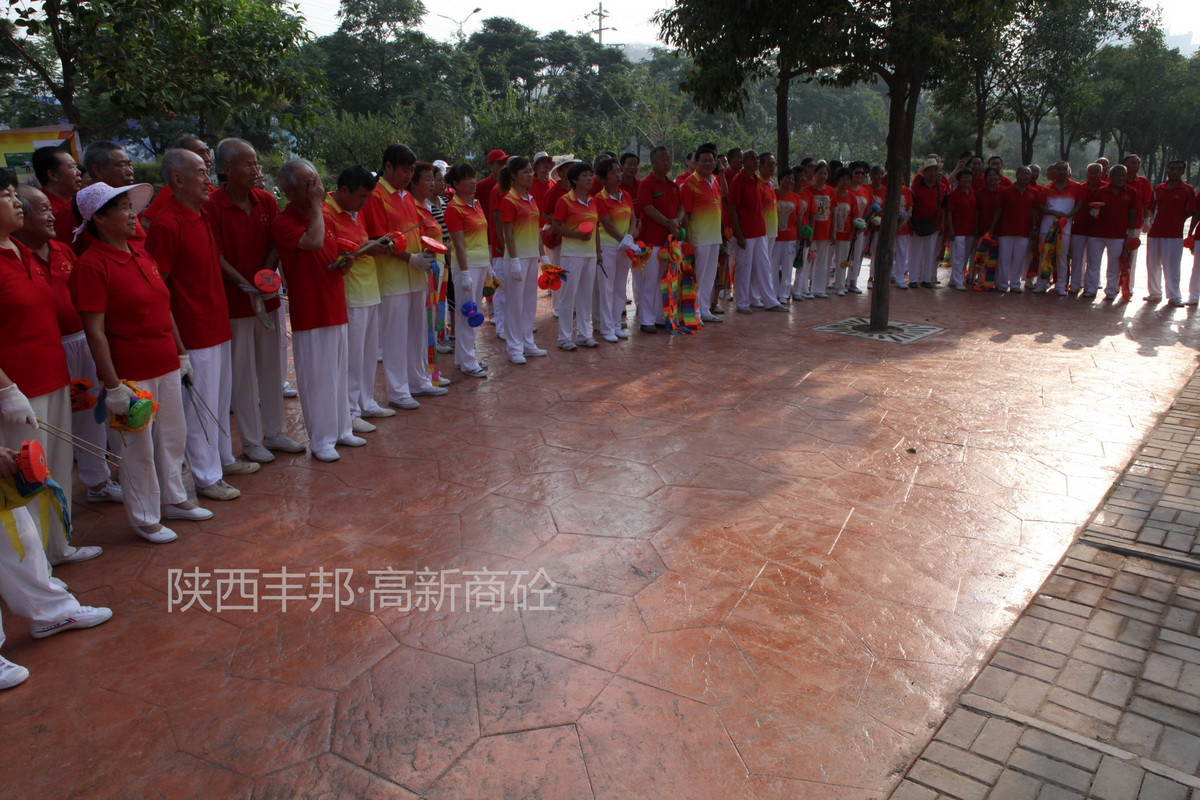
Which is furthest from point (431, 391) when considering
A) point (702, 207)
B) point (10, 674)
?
point (702, 207)

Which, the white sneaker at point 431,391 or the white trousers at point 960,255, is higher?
the white trousers at point 960,255

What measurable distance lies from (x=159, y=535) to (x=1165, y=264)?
1127cm

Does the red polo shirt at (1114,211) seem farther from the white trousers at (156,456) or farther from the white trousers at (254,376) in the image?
the white trousers at (156,456)

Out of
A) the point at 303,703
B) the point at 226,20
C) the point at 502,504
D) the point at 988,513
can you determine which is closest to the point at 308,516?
the point at 502,504

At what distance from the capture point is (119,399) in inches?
136

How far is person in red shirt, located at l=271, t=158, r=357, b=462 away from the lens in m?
4.55

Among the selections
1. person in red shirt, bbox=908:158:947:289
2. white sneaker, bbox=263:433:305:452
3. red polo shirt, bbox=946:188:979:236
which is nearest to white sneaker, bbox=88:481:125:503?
white sneaker, bbox=263:433:305:452

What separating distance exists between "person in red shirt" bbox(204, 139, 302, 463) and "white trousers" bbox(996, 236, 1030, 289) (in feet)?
32.1

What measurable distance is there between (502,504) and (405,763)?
1913 millimetres

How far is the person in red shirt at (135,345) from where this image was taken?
11.4 ft

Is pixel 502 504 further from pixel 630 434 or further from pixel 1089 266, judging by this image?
pixel 1089 266

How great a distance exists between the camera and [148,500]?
151 inches

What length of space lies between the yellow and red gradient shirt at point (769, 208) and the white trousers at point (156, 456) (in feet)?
23.5

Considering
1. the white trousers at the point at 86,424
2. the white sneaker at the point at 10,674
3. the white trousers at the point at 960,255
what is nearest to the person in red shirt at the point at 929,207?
the white trousers at the point at 960,255
